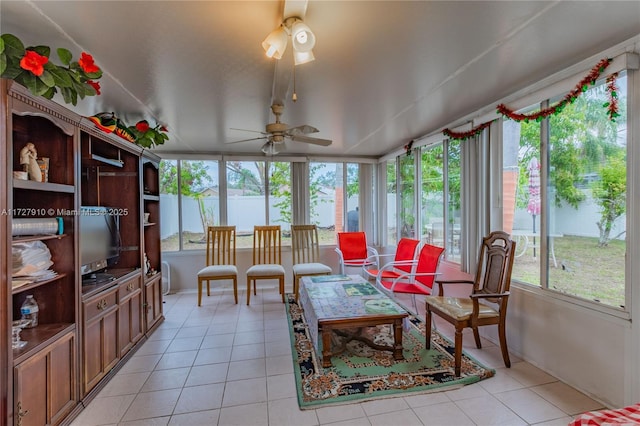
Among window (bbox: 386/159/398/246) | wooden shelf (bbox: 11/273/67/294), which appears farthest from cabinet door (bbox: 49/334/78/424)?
window (bbox: 386/159/398/246)

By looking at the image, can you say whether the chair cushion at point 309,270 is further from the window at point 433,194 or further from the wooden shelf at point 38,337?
the wooden shelf at point 38,337

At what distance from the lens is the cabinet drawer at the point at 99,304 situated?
2.10m

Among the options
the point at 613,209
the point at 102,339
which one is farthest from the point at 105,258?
the point at 613,209

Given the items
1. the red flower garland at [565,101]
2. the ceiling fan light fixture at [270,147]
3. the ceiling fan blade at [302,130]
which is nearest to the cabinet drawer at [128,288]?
the ceiling fan light fixture at [270,147]

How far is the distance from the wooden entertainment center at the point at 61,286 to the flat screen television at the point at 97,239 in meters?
0.12

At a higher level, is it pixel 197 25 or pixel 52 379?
pixel 197 25

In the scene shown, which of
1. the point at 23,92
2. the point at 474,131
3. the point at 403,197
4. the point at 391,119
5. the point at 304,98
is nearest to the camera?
the point at 23,92

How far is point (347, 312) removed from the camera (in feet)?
8.56

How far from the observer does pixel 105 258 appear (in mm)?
2582

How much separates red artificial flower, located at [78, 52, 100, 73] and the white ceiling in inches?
3.8

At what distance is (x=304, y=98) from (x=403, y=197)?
2871 mm

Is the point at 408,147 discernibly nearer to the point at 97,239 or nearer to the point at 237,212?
the point at 237,212

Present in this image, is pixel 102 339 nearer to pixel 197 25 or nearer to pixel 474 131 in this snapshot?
pixel 197 25

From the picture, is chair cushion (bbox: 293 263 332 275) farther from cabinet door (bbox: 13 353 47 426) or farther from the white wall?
cabinet door (bbox: 13 353 47 426)
